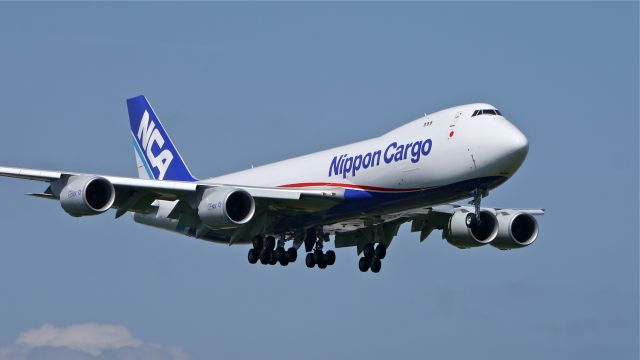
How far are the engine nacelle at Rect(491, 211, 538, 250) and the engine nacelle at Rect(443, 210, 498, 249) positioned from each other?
0.97 m

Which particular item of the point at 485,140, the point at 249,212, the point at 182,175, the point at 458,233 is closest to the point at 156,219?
the point at 182,175

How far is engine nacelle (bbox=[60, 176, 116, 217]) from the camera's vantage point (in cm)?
4806

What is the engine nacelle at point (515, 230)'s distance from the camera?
5450 cm

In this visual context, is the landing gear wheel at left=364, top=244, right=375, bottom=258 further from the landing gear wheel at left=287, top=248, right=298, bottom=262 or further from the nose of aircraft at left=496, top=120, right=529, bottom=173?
the nose of aircraft at left=496, top=120, right=529, bottom=173

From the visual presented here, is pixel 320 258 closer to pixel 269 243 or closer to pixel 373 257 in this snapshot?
pixel 373 257

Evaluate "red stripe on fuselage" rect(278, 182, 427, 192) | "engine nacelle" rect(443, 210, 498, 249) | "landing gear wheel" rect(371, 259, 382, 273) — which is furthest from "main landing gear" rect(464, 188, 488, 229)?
"landing gear wheel" rect(371, 259, 382, 273)

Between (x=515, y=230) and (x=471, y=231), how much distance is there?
2821mm

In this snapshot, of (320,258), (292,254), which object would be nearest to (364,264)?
(320,258)

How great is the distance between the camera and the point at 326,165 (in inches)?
2014

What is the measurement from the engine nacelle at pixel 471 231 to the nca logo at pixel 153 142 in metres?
14.4

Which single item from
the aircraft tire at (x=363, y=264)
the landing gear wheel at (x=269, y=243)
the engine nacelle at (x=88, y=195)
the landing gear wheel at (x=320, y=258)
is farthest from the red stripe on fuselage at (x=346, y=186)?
the engine nacelle at (x=88, y=195)

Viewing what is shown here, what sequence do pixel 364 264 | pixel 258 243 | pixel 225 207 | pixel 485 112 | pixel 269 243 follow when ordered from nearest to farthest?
1. pixel 485 112
2. pixel 225 207
3. pixel 258 243
4. pixel 269 243
5. pixel 364 264

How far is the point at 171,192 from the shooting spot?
49875mm

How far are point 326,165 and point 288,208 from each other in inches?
88.4
